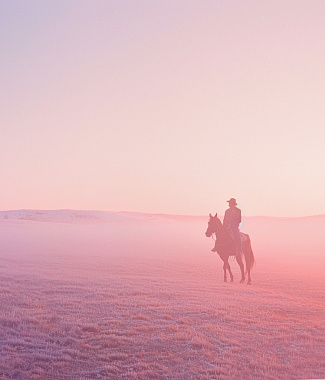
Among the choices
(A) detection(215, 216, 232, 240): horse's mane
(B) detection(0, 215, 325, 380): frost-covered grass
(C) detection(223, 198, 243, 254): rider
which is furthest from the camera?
(A) detection(215, 216, 232, 240): horse's mane

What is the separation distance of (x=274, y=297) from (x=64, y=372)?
430 inches

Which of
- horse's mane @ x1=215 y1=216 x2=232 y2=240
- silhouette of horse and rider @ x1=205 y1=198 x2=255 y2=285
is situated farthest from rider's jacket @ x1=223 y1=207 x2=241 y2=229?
horse's mane @ x1=215 y1=216 x2=232 y2=240

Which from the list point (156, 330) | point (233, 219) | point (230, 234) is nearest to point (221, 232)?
point (230, 234)

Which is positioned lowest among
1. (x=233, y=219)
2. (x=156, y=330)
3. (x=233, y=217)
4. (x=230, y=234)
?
(x=156, y=330)

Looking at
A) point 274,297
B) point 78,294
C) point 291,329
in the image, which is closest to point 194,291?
point 274,297

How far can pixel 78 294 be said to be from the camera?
50.9ft

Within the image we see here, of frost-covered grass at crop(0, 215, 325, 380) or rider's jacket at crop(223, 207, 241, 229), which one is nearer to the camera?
frost-covered grass at crop(0, 215, 325, 380)

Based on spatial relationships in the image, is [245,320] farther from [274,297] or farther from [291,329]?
[274,297]

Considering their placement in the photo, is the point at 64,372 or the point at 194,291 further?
the point at 194,291

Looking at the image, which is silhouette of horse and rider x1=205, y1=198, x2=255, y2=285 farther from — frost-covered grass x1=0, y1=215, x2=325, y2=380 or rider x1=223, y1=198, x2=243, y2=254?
frost-covered grass x1=0, y1=215, x2=325, y2=380

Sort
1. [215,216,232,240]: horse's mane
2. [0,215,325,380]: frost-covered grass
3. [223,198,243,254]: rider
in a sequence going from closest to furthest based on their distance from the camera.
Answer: [0,215,325,380]: frost-covered grass < [223,198,243,254]: rider < [215,216,232,240]: horse's mane

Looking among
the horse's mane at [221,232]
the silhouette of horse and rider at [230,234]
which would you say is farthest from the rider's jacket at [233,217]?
the horse's mane at [221,232]

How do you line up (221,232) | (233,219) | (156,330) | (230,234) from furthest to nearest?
(221,232) → (230,234) → (233,219) → (156,330)

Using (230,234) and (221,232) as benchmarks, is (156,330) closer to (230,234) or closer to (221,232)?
(230,234)
